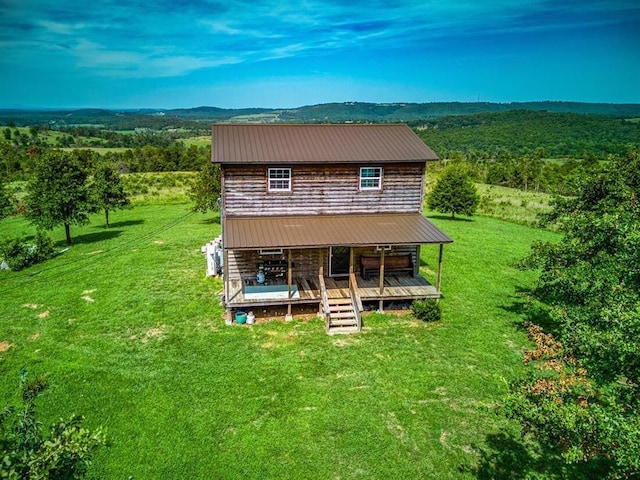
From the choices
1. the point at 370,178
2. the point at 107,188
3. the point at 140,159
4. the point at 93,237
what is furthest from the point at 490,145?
the point at 93,237

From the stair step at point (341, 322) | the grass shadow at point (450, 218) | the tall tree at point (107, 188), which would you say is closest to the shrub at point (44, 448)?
the stair step at point (341, 322)

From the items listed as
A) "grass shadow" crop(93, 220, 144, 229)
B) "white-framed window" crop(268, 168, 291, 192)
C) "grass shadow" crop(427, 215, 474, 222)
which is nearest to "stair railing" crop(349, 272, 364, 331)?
"white-framed window" crop(268, 168, 291, 192)

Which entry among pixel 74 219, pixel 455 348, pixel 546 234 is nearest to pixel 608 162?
pixel 455 348

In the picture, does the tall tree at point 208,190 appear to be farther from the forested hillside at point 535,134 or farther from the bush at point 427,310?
the forested hillside at point 535,134

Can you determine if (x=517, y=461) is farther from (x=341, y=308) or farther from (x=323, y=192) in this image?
(x=323, y=192)

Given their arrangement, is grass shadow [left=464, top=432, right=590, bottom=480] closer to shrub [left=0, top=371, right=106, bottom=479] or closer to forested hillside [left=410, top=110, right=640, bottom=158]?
shrub [left=0, top=371, right=106, bottom=479]
